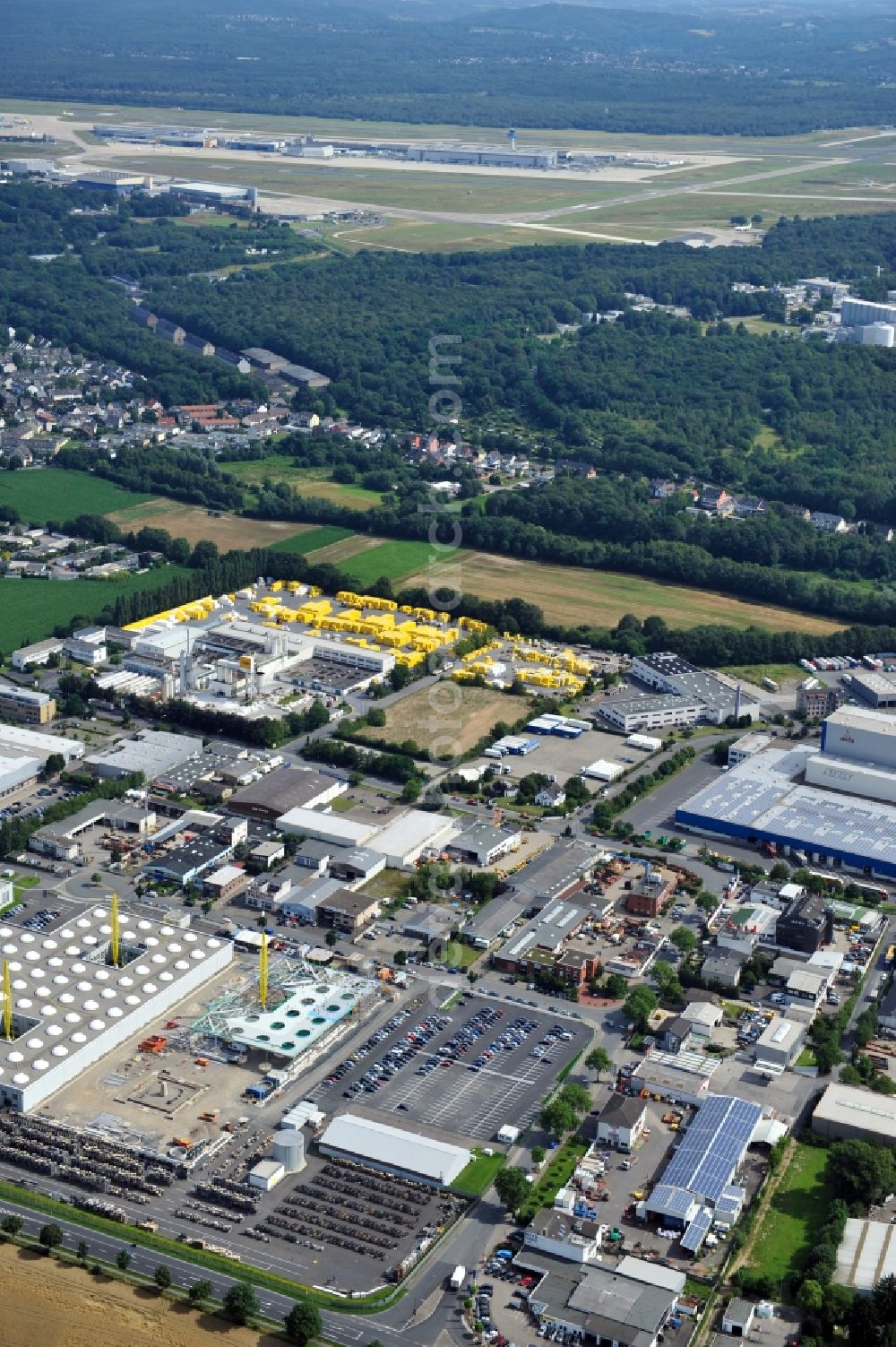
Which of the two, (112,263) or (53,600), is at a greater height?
(112,263)

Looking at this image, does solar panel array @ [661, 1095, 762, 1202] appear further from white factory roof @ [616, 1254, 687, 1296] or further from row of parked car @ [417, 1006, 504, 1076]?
row of parked car @ [417, 1006, 504, 1076]

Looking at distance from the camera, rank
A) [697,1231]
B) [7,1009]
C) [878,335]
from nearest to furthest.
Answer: [697,1231] → [7,1009] → [878,335]

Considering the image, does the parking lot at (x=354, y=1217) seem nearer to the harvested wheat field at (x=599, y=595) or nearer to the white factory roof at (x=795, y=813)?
the white factory roof at (x=795, y=813)

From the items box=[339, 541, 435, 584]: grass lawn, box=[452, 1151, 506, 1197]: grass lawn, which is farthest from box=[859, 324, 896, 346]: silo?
box=[452, 1151, 506, 1197]: grass lawn

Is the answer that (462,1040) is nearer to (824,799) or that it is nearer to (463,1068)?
(463,1068)

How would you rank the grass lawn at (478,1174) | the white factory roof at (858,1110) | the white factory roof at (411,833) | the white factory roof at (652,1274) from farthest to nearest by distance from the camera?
the white factory roof at (411,833), the white factory roof at (858,1110), the grass lawn at (478,1174), the white factory roof at (652,1274)

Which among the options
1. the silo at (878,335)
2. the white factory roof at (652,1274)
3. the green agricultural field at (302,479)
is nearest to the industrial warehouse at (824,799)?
the white factory roof at (652,1274)

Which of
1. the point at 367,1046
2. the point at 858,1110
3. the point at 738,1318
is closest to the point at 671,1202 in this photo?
the point at 738,1318

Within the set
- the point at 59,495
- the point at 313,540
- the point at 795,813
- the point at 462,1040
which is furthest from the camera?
the point at 59,495
